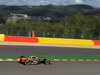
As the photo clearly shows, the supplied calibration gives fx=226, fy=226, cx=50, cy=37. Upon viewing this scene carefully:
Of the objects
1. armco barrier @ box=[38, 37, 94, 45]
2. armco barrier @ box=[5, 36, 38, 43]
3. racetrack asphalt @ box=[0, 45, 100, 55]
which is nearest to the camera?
racetrack asphalt @ box=[0, 45, 100, 55]

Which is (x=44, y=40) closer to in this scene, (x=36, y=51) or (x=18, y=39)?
(x=18, y=39)

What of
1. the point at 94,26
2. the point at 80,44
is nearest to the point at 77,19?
the point at 94,26

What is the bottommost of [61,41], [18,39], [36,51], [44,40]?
[36,51]

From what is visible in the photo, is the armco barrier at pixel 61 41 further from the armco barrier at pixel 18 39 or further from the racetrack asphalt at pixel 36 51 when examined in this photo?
the racetrack asphalt at pixel 36 51

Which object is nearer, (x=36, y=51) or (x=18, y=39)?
(x=36, y=51)

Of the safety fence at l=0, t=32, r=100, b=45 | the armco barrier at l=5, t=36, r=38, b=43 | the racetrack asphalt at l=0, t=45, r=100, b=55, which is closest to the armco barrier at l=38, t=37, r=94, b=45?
the safety fence at l=0, t=32, r=100, b=45

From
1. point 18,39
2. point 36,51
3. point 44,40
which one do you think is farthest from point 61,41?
point 36,51

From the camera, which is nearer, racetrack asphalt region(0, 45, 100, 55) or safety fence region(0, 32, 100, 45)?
racetrack asphalt region(0, 45, 100, 55)

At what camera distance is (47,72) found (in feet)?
35.0

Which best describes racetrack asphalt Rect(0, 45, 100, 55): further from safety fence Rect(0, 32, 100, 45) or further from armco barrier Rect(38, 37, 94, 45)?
armco barrier Rect(38, 37, 94, 45)

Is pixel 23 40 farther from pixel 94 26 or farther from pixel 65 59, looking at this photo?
pixel 94 26

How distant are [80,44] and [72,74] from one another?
54.3 ft

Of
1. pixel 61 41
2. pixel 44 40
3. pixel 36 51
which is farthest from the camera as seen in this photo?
pixel 61 41

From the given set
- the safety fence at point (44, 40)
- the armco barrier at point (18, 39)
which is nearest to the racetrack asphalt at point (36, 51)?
the armco barrier at point (18, 39)
